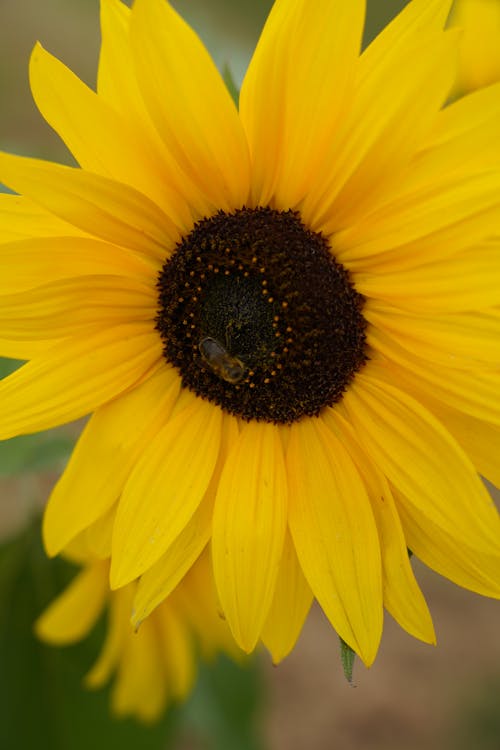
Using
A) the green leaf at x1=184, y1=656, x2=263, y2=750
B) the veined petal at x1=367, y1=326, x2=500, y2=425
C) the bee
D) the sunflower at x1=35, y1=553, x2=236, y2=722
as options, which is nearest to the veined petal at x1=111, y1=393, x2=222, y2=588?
the bee

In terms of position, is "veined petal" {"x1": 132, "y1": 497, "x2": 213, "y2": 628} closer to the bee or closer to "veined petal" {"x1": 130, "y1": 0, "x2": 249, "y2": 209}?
the bee

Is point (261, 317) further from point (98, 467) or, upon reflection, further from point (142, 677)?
point (142, 677)

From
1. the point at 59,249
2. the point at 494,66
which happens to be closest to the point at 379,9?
the point at 494,66

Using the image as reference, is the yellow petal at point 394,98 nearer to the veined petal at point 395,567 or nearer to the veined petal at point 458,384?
the veined petal at point 458,384

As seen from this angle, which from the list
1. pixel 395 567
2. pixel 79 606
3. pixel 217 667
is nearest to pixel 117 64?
pixel 395 567

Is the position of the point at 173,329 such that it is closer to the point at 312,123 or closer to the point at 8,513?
the point at 312,123
